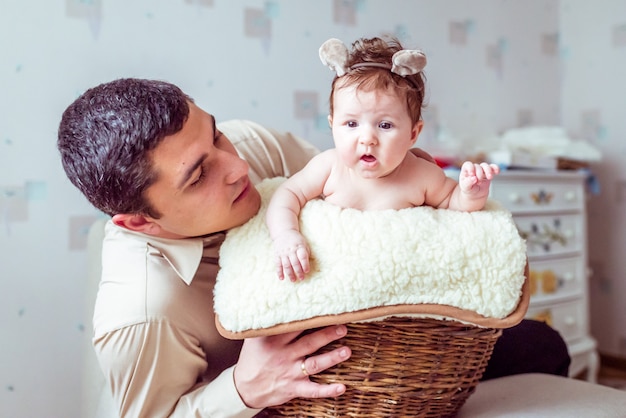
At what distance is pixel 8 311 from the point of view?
173 centimetres

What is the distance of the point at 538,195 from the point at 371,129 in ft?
5.57

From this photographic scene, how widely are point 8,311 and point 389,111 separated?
1347 mm

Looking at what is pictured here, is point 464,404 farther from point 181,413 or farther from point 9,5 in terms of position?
point 9,5

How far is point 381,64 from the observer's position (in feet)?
3.10

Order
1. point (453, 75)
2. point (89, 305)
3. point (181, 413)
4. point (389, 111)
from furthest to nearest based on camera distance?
point (453, 75) → point (89, 305) → point (181, 413) → point (389, 111)

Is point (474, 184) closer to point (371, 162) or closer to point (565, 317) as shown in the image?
point (371, 162)

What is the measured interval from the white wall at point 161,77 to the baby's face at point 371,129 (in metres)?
0.82

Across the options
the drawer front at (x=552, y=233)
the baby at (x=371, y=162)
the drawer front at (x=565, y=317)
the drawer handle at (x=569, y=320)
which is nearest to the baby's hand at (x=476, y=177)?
the baby at (x=371, y=162)

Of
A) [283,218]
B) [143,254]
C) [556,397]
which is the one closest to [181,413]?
[143,254]

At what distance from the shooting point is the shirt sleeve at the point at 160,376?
3.27 feet

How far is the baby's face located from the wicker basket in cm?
25

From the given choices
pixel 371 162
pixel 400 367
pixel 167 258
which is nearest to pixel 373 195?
pixel 371 162

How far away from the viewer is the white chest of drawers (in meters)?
2.36

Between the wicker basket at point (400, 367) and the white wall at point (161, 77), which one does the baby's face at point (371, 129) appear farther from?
the white wall at point (161, 77)
